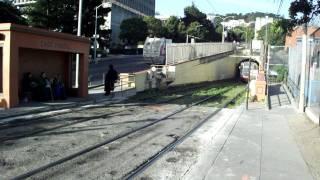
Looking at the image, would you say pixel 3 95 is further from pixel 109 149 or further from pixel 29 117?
pixel 109 149

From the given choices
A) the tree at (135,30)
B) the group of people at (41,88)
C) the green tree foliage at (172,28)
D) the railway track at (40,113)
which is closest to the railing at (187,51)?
the group of people at (41,88)

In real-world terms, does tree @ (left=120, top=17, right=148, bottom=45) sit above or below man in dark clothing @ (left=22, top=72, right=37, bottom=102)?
above

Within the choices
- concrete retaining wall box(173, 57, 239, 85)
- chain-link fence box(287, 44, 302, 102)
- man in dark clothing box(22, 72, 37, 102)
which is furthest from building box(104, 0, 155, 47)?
man in dark clothing box(22, 72, 37, 102)

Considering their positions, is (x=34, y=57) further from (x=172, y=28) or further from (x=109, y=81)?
(x=172, y=28)

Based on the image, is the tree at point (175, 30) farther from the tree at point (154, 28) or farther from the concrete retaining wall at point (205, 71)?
the concrete retaining wall at point (205, 71)

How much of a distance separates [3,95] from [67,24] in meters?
45.2

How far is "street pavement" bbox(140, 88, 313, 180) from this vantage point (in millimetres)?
10094

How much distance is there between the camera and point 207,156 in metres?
11.9

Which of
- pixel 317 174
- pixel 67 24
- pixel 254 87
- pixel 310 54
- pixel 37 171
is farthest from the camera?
pixel 67 24

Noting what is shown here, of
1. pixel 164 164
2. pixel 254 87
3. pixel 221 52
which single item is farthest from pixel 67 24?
pixel 164 164

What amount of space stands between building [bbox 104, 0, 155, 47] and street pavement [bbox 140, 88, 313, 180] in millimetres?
98427

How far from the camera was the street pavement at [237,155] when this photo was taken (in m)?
10.1

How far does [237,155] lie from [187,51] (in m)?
37.4

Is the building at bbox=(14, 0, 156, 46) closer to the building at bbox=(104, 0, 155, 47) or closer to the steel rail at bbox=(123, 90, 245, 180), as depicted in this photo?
the building at bbox=(104, 0, 155, 47)
